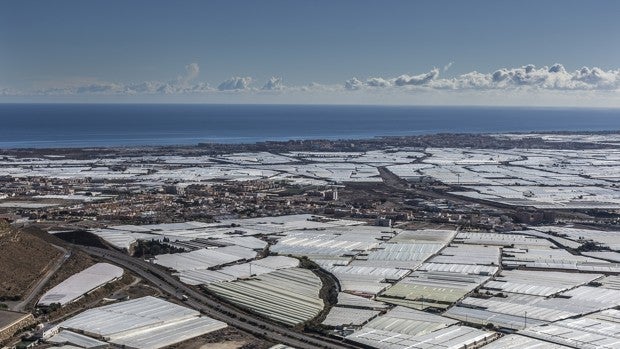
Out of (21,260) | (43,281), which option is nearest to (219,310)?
(43,281)

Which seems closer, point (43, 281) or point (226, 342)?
point (226, 342)

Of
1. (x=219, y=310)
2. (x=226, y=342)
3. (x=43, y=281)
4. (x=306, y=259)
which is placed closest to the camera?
(x=226, y=342)

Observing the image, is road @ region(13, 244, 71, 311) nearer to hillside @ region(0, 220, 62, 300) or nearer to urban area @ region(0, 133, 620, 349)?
urban area @ region(0, 133, 620, 349)

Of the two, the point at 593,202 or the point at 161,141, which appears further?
the point at 161,141

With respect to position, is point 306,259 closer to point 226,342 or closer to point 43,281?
point 43,281

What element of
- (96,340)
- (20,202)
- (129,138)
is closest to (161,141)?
(129,138)

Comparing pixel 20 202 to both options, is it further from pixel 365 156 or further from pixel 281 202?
pixel 365 156
